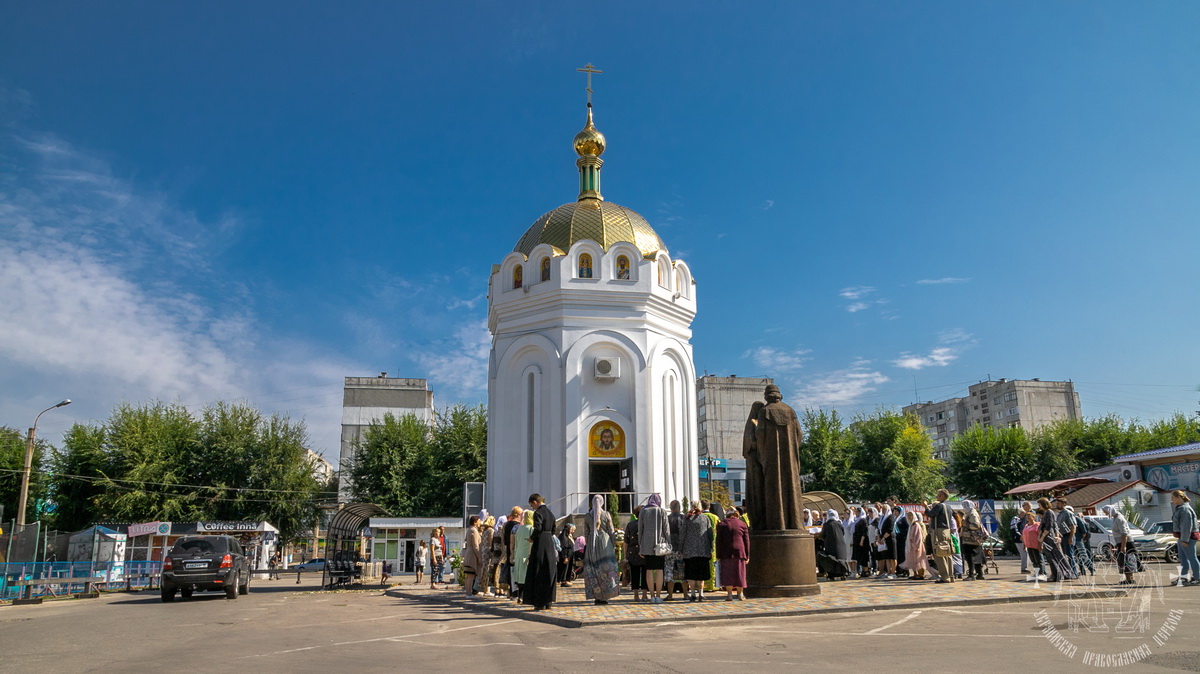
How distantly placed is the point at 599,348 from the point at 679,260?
15.1 ft

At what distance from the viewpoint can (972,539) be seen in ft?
49.2

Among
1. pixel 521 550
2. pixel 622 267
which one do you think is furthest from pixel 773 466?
pixel 622 267

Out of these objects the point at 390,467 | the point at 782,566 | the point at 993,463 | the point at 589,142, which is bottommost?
the point at 782,566

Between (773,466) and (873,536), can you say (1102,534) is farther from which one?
(773,466)

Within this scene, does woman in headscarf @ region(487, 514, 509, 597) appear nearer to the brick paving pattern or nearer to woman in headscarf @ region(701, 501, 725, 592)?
the brick paving pattern

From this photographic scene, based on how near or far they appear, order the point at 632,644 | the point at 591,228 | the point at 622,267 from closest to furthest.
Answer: the point at 632,644, the point at 622,267, the point at 591,228

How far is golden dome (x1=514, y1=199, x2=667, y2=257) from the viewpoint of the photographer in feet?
84.3

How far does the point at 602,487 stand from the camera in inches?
951

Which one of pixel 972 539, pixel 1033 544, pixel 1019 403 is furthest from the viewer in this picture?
pixel 1019 403

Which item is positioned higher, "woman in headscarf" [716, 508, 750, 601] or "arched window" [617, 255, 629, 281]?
"arched window" [617, 255, 629, 281]

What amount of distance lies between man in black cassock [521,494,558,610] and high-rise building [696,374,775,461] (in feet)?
187

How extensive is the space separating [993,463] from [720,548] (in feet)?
123

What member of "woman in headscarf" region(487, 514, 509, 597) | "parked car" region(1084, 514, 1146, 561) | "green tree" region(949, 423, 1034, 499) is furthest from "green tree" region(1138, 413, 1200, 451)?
"woman in headscarf" region(487, 514, 509, 597)

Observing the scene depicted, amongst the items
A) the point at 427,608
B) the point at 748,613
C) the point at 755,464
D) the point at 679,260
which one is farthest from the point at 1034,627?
the point at 679,260
